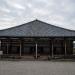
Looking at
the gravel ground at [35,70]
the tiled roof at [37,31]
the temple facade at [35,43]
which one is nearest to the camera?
the gravel ground at [35,70]

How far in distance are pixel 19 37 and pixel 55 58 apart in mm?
5350

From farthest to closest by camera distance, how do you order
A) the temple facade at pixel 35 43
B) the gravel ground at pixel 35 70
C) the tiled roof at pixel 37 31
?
1. the temple facade at pixel 35 43
2. the tiled roof at pixel 37 31
3. the gravel ground at pixel 35 70

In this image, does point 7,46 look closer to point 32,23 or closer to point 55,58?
point 32,23

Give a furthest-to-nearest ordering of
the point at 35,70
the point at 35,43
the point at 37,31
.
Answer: the point at 35,43, the point at 37,31, the point at 35,70

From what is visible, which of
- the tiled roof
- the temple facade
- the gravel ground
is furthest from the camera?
the temple facade

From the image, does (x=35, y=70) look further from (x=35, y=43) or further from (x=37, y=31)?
(x=35, y=43)

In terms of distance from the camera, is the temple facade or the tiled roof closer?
the tiled roof

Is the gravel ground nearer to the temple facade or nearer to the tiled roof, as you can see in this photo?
the tiled roof

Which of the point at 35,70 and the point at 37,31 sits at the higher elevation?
the point at 37,31

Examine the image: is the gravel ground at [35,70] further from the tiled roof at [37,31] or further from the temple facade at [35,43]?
the temple facade at [35,43]

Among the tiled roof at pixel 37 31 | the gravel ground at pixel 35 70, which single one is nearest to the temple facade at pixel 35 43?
the tiled roof at pixel 37 31

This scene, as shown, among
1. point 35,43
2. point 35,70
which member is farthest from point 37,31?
point 35,70

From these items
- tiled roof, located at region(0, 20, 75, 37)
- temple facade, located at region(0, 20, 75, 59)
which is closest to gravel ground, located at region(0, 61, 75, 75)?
tiled roof, located at region(0, 20, 75, 37)

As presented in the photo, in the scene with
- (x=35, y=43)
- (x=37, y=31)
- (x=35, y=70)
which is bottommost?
(x=35, y=70)
